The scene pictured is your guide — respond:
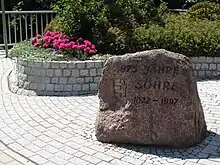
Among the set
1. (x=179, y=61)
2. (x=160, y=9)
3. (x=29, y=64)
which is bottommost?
(x=29, y=64)

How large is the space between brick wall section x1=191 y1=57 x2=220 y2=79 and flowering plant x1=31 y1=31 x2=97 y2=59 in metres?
2.14

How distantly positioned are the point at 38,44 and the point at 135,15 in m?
2.53

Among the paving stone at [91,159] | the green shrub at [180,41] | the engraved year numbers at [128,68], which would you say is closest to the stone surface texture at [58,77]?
the green shrub at [180,41]

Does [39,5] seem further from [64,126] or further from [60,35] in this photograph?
[64,126]

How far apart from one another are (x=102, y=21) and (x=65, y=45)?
1230 mm

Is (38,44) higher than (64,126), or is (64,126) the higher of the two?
(38,44)

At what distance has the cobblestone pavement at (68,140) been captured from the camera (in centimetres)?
408

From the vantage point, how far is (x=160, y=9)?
9.82 m

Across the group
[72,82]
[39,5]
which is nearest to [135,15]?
[72,82]

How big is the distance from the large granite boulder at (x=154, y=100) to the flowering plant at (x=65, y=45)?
270 cm

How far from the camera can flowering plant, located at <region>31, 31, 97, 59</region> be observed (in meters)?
7.01

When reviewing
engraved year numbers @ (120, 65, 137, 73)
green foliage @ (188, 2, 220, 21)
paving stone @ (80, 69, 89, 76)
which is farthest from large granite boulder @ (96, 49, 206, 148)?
green foliage @ (188, 2, 220, 21)

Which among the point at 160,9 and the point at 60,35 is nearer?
the point at 60,35

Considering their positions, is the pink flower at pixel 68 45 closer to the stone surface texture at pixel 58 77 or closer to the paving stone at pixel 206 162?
the stone surface texture at pixel 58 77
